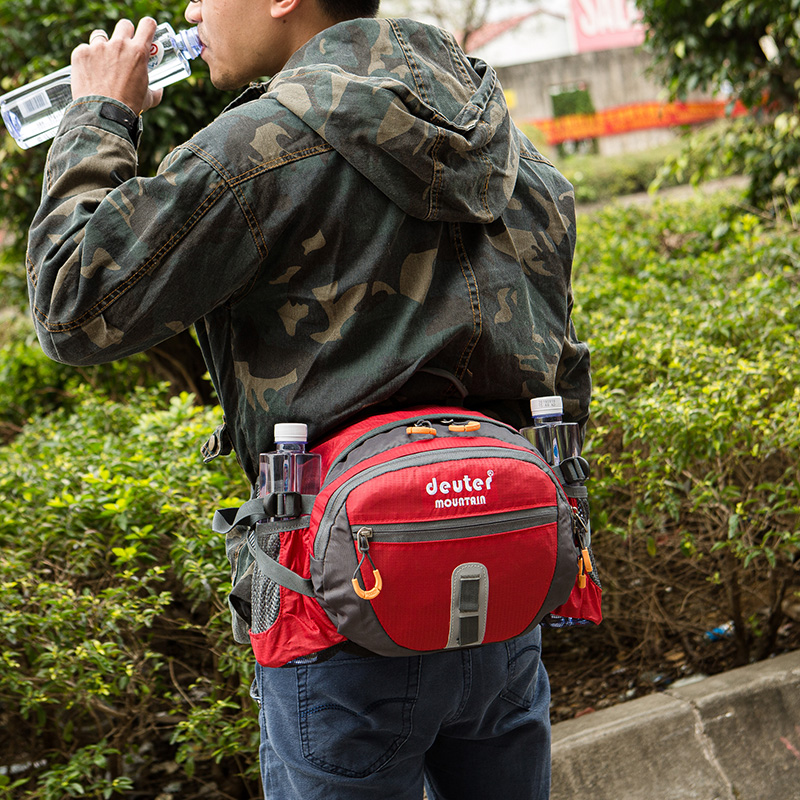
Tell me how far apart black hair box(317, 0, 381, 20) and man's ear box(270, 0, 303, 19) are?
0.05 meters

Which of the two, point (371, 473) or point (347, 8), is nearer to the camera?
point (371, 473)

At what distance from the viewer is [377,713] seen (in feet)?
4.02

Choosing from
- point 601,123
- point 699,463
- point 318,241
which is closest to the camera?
point 318,241

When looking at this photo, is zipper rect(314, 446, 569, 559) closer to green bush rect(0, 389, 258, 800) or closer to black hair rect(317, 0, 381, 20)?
black hair rect(317, 0, 381, 20)

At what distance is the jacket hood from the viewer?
1174 mm

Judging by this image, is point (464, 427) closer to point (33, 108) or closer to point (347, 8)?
point (347, 8)

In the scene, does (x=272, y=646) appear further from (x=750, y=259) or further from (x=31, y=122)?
(x=750, y=259)

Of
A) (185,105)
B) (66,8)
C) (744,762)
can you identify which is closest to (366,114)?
(744,762)

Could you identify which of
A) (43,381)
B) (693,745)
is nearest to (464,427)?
(693,745)

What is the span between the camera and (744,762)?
8.49 feet

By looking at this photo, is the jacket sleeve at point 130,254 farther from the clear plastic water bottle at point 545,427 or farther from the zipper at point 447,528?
the clear plastic water bottle at point 545,427

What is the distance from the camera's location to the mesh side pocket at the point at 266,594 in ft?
3.98

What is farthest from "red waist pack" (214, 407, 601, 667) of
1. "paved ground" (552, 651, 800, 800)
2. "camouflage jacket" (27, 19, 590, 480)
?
"paved ground" (552, 651, 800, 800)

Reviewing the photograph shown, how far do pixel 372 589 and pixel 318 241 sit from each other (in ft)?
1.56
